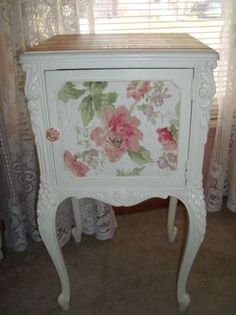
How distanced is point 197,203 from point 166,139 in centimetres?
21

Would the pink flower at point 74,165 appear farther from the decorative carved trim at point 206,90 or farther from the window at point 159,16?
the window at point 159,16

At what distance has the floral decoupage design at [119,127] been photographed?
0.74 meters

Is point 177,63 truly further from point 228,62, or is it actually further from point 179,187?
point 228,62

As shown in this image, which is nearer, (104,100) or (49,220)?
(104,100)

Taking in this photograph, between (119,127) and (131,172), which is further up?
(119,127)

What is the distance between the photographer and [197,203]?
85 centimetres

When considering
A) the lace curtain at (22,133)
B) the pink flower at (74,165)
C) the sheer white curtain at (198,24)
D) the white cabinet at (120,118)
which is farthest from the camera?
the sheer white curtain at (198,24)

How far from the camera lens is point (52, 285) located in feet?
3.90

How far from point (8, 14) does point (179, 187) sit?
795mm

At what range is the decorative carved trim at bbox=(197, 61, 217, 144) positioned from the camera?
0.71m

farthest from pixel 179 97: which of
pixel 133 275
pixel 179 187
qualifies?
pixel 133 275

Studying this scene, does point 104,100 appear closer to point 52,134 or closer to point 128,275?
point 52,134

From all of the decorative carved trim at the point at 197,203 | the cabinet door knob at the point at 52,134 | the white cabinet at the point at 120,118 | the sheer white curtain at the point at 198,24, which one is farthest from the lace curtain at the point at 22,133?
the decorative carved trim at the point at 197,203

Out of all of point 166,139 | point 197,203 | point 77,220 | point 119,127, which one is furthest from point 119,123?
point 77,220
